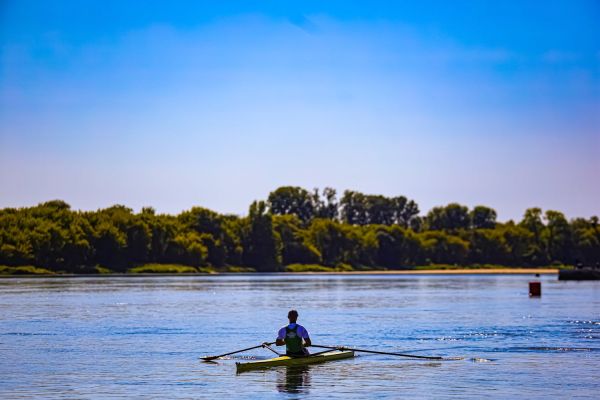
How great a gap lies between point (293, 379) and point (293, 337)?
8.97 ft

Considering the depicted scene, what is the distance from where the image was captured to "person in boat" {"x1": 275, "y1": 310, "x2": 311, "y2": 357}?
39.5 meters

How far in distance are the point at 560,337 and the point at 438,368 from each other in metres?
16.7

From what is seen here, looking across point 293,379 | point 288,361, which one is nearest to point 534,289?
point 288,361

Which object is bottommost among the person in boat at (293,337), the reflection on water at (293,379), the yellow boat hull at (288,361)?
the reflection on water at (293,379)

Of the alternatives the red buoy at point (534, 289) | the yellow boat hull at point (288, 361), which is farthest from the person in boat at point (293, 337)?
the red buoy at point (534, 289)

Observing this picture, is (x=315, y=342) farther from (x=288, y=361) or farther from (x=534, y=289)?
(x=534, y=289)

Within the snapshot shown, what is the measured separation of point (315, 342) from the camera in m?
53.5

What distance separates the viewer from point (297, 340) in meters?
40.1

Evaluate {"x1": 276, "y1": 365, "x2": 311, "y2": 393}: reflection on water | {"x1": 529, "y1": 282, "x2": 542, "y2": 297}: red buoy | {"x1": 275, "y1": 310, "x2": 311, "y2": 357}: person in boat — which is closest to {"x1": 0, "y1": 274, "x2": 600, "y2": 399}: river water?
{"x1": 276, "y1": 365, "x2": 311, "y2": 393}: reflection on water

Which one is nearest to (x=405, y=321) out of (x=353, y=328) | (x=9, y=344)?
(x=353, y=328)

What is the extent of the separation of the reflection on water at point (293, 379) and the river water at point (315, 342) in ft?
0.24

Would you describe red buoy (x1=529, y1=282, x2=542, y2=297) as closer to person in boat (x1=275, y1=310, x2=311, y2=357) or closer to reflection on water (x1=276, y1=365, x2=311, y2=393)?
reflection on water (x1=276, y1=365, x2=311, y2=393)

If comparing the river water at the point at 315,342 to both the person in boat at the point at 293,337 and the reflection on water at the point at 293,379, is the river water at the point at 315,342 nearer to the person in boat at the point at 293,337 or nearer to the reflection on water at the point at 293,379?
the reflection on water at the point at 293,379

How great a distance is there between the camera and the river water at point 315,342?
35.0 metres
